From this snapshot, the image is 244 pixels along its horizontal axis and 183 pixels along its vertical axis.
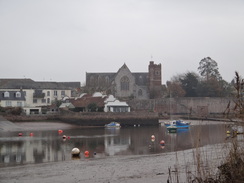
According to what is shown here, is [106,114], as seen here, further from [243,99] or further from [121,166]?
[243,99]

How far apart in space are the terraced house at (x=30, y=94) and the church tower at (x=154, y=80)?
1989 centimetres

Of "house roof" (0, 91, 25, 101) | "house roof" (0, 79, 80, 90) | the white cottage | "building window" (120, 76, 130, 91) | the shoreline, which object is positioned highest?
"building window" (120, 76, 130, 91)

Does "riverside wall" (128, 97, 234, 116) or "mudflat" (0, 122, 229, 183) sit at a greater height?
"riverside wall" (128, 97, 234, 116)

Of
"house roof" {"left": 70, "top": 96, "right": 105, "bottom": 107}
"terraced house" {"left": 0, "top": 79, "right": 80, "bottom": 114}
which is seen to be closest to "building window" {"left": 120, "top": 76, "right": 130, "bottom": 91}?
"terraced house" {"left": 0, "top": 79, "right": 80, "bottom": 114}

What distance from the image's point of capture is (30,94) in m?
70.9

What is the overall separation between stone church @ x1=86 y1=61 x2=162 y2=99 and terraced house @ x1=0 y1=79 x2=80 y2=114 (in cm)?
763

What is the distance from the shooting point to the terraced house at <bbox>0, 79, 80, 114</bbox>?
218 feet

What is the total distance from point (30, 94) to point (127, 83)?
2382cm

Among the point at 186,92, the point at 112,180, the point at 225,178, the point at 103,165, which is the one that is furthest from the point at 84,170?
the point at 186,92

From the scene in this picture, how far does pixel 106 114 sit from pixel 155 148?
29.6 metres

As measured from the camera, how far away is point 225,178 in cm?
1138

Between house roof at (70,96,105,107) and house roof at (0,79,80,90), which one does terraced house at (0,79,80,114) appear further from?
house roof at (70,96,105,107)

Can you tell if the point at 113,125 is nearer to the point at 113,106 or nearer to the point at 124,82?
the point at 113,106

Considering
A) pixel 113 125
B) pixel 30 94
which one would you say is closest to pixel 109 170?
pixel 113 125
